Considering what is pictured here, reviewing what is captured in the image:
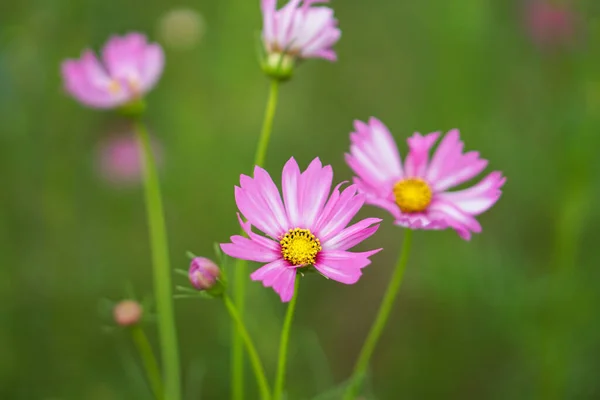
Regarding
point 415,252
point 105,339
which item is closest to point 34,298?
point 105,339

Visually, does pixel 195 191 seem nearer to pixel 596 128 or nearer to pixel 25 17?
pixel 25 17

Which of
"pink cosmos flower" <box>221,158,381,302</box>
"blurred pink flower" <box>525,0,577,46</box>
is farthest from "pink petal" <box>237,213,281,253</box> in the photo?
"blurred pink flower" <box>525,0,577,46</box>

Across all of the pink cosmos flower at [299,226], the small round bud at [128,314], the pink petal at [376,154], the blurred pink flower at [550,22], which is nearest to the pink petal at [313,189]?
the pink cosmos flower at [299,226]

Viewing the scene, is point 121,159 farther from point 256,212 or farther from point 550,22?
point 256,212

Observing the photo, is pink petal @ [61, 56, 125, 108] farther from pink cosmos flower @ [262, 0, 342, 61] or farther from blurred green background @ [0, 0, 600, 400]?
blurred green background @ [0, 0, 600, 400]

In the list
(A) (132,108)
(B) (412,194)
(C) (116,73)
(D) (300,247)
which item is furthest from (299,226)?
(C) (116,73)

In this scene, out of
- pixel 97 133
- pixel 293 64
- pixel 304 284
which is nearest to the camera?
pixel 293 64
